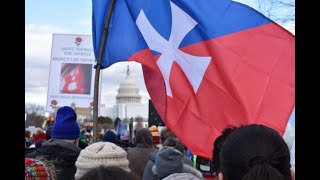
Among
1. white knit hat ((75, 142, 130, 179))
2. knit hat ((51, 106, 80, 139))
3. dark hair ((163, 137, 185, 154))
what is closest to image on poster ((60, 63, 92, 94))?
dark hair ((163, 137, 185, 154))

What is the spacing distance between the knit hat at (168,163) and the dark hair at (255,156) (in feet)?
5.04

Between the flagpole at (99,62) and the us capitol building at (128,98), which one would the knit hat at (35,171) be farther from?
the us capitol building at (128,98)

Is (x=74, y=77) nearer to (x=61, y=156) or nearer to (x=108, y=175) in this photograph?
(x=61, y=156)

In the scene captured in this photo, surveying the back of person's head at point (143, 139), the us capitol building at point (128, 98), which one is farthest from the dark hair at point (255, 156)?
the us capitol building at point (128, 98)

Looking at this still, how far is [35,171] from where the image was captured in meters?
2.52

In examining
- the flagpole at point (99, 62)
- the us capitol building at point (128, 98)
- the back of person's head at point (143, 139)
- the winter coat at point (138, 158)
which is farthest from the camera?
the us capitol building at point (128, 98)

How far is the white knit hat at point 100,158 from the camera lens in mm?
2613

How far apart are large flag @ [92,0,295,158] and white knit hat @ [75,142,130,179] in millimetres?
1542

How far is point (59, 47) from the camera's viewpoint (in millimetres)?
10484

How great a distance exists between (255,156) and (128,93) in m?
90.8

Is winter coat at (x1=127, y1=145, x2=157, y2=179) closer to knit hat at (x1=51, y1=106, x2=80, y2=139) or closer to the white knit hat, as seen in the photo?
knit hat at (x1=51, y1=106, x2=80, y2=139)

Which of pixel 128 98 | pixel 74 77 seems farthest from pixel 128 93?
pixel 74 77
